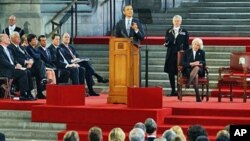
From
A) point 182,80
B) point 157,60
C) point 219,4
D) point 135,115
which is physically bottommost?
point 135,115

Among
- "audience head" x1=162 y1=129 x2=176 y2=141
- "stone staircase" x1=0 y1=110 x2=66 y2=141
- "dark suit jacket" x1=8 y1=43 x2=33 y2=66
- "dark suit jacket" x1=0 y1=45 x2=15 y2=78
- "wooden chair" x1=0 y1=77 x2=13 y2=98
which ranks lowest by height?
"stone staircase" x1=0 y1=110 x2=66 y2=141

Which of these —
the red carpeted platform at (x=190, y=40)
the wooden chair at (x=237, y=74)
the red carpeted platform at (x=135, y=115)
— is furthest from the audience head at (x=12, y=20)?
the wooden chair at (x=237, y=74)

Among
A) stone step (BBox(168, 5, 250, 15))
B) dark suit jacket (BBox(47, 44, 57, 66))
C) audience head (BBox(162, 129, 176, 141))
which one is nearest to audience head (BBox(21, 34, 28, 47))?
dark suit jacket (BBox(47, 44, 57, 66))

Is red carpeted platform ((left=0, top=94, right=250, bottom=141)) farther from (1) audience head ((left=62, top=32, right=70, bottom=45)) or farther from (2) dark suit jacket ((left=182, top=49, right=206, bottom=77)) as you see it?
(1) audience head ((left=62, top=32, right=70, bottom=45))

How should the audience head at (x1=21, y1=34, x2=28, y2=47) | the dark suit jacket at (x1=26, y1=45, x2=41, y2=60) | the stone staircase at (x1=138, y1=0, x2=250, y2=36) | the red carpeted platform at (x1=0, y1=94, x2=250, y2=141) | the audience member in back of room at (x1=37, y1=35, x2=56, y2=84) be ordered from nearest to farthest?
1. the red carpeted platform at (x1=0, y1=94, x2=250, y2=141)
2. the dark suit jacket at (x1=26, y1=45, x2=41, y2=60)
3. the audience member in back of room at (x1=37, y1=35, x2=56, y2=84)
4. the audience head at (x1=21, y1=34, x2=28, y2=47)
5. the stone staircase at (x1=138, y1=0, x2=250, y2=36)

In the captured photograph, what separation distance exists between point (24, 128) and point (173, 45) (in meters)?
3.76

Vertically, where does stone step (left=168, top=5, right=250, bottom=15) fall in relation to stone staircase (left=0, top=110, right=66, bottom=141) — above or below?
above

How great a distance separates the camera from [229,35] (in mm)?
21766

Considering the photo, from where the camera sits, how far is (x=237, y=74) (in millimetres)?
17547

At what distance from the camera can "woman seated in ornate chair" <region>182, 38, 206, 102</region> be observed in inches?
654

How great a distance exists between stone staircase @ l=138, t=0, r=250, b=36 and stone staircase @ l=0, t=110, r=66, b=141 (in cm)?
684

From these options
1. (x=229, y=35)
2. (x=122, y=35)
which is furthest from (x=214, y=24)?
(x=122, y=35)

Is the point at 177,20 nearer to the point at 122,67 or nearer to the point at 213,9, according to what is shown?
the point at 122,67

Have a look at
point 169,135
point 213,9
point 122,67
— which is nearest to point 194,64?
point 122,67
